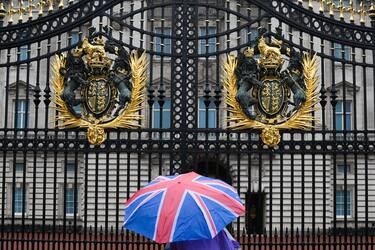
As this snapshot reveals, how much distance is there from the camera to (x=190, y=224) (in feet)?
19.6

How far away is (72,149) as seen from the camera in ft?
35.0

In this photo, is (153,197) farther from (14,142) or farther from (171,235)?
(14,142)

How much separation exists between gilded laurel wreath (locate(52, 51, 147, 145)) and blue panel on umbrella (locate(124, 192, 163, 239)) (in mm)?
4135

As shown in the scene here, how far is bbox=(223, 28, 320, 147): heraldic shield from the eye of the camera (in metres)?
10.3

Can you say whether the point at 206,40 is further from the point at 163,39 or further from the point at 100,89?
the point at 100,89

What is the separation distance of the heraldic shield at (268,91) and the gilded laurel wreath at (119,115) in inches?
53.0

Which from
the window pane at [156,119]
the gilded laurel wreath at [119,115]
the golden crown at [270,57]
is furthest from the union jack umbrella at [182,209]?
the window pane at [156,119]

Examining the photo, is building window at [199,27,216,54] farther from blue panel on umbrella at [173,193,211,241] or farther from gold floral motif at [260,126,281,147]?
blue panel on umbrella at [173,193,211,241]

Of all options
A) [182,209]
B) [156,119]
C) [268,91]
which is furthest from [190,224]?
[156,119]

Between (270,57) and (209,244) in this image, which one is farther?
(270,57)

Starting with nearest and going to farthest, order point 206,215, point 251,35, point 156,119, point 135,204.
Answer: point 206,215
point 135,204
point 251,35
point 156,119

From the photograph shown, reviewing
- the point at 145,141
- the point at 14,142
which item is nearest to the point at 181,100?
the point at 145,141

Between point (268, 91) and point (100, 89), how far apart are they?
104 inches

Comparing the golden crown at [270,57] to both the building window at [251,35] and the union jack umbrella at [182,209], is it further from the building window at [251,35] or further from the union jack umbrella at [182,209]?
the union jack umbrella at [182,209]
